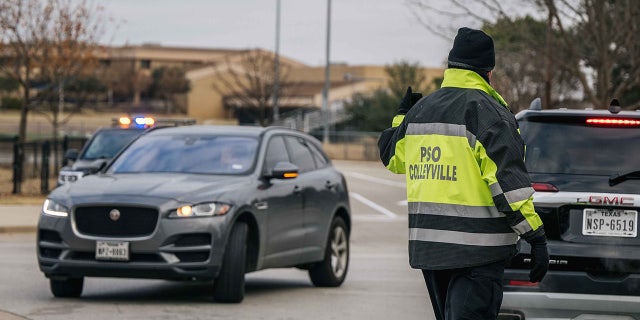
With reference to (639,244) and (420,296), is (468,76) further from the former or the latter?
(420,296)

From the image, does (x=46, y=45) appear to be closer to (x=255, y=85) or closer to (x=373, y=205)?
(x=373, y=205)

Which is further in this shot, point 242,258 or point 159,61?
point 159,61

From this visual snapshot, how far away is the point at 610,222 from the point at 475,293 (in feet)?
7.91

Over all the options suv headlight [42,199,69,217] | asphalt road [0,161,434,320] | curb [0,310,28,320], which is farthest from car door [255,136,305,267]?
curb [0,310,28,320]

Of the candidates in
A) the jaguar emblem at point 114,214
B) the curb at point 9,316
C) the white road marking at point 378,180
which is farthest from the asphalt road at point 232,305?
the white road marking at point 378,180

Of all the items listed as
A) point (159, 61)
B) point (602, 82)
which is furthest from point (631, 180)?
point (159, 61)

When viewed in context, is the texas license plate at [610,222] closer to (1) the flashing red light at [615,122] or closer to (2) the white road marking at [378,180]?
(1) the flashing red light at [615,122]

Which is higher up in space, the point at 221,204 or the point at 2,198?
the point at 221,204

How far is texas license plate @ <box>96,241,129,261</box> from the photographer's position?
1172 cm

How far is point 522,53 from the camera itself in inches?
1188

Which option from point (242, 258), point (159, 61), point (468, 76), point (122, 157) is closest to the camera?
point (468, 76)

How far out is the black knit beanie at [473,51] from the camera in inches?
262

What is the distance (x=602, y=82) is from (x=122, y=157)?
12.9 metres

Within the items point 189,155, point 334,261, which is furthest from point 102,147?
point 189,155
